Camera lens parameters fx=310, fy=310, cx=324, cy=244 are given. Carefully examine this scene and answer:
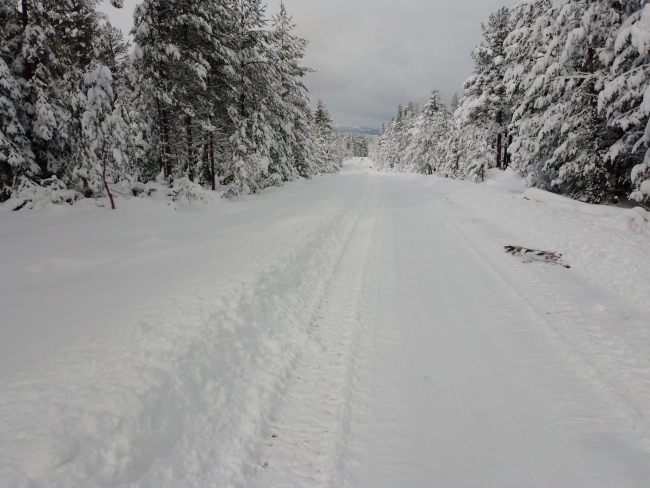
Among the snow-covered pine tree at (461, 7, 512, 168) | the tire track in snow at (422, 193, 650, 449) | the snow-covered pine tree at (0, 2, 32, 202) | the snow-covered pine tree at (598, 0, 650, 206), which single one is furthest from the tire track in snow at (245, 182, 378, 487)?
the snow-covered pine tree at (461, 7, 512, 168)

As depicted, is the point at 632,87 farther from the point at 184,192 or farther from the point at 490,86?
the point at 184,192

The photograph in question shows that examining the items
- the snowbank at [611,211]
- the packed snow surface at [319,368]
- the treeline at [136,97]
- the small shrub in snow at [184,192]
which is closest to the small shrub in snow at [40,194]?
the treeline at [136,97]

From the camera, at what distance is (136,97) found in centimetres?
1487

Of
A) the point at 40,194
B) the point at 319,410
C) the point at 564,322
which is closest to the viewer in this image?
the point at 319,410

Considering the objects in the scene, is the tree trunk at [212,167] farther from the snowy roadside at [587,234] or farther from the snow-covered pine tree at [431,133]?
the snow-covered pine tree at [431,133]

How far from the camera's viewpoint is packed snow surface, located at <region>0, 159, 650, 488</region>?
100 inches

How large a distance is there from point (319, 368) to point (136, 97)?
1660cm

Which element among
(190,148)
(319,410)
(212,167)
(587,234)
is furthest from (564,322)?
(190,148)

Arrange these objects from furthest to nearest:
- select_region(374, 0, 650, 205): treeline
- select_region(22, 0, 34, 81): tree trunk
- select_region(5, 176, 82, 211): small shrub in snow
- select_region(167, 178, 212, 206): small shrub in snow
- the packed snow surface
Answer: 1. select_region(167, 178, 212, 206): small shrub in snow
2. select_region(22, 0, 34, 81): tree trunk
3. select_region(5, 176, 82, 211): small shrub in snow
4. select_region(374, 0, 650, 205): treeline
5. the packed snow surface

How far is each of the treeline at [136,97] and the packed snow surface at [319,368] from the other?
18.0ft

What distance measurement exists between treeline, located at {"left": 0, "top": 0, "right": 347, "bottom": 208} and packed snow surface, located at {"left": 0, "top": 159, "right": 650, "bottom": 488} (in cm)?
550

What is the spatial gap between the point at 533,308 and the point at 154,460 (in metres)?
5.50

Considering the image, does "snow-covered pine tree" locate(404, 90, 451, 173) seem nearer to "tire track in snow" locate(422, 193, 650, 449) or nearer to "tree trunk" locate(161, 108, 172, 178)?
"tree trunk" locate(161, 108, 172, 178)

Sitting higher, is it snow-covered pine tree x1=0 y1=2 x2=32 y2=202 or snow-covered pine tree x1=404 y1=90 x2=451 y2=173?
snow-covered pine tree x1=404 y1=90 x2=451 y2=173
